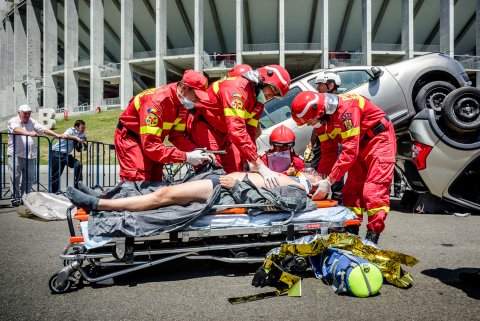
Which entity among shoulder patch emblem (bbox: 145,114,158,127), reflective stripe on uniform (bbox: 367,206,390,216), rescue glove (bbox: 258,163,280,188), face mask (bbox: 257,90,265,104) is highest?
face mask (bbox: 257,90,265,104)

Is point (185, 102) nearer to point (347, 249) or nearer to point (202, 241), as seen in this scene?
point (202, 241)

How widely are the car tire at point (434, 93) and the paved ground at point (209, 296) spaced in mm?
2917

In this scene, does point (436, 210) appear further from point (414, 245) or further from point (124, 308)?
point (124, 308)

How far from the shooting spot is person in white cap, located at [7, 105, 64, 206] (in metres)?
6.61

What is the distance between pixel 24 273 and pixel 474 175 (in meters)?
6.68

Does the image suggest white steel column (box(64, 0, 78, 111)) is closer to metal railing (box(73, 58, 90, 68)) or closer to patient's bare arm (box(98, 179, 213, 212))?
metal railing (box(73, 58, 90, 68))

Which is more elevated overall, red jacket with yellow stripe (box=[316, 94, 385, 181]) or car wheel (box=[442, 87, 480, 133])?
car wheel (box=[442, 87, 480, 133])

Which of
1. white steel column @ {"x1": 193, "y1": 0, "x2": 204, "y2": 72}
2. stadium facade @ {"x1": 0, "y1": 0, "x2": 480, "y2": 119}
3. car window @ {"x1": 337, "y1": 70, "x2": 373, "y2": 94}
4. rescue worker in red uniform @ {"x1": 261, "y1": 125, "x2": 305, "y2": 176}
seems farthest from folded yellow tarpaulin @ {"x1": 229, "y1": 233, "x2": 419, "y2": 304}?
white steel column @ {"x1": 193, "y1": 0, "x2": 204, "y2": 72}

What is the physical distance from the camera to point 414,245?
4039 millimetres

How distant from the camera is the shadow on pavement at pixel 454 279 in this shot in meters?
A: 2.64

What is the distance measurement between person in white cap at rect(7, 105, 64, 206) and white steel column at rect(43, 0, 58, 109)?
37.2 metres

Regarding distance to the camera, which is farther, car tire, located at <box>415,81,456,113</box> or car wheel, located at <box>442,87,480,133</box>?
car tire, located at <box>415,81,456,113</box>

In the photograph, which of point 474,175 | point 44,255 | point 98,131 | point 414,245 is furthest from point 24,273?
point 98,131

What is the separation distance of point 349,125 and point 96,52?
3816 cm
